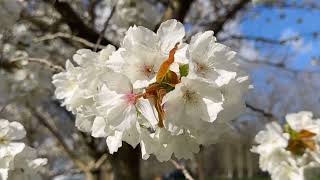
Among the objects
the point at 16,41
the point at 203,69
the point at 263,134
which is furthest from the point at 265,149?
the point at 16,41

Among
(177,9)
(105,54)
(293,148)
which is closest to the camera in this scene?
(105,54)

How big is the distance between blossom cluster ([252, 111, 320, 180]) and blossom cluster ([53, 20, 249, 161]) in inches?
42.5

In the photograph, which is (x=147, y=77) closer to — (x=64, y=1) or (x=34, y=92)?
(x=64, y=1)

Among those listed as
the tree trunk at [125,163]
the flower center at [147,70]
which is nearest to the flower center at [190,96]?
the flower center at [147,70]

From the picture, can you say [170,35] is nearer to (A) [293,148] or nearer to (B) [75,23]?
(A) [293,148]

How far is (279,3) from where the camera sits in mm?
5641

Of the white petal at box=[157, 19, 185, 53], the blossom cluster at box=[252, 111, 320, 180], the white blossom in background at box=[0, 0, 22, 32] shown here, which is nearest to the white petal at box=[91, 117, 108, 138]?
the white petal at box=[157, 19, 185, 53]

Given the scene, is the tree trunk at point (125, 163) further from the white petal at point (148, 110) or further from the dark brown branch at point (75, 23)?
the white petal at point (148, 110)

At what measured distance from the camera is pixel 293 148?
2.47m

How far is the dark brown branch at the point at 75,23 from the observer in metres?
3.83

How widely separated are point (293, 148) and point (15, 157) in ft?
4.17

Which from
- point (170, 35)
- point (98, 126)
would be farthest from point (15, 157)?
point (170, 35)

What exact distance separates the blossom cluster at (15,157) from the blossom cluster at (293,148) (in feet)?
3.64

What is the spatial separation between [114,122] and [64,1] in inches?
103
